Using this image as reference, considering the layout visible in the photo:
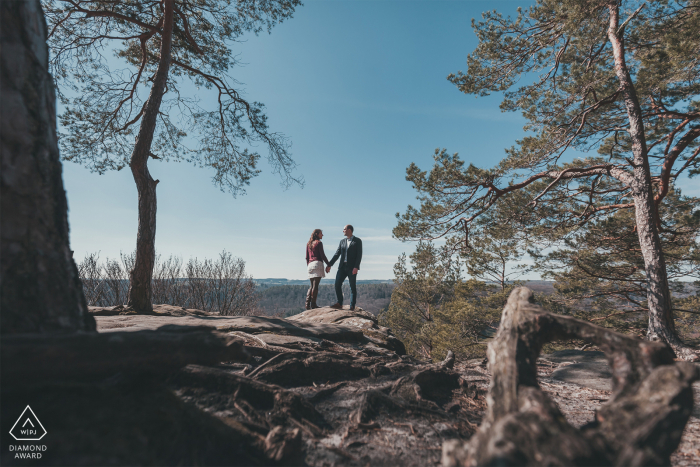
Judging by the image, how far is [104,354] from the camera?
3.99 feet

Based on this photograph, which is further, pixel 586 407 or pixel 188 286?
pixel 188 286

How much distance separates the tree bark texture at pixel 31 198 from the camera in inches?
51.1

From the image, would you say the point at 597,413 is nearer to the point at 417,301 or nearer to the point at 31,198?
the point at 31,198

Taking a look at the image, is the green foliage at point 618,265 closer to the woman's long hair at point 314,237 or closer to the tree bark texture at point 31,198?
the woman's long hair at point 314,237

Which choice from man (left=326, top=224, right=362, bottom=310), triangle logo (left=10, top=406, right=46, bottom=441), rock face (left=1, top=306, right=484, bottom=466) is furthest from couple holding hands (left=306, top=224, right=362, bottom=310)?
triangle logo (left=10, top=406, right=46, bottom=441)

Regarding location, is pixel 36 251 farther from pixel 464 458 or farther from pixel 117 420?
pixel 464 458

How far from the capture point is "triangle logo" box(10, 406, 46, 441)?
1.02 m

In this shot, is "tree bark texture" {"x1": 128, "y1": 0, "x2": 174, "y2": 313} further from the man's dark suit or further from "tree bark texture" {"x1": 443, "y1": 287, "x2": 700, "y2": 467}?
"tree bark texture" {"x1": 443, "y1": 287, "x2": 700, "y2": 467}

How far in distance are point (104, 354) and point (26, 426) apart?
298 millimetres

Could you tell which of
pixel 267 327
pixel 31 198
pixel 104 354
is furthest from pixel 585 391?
pixel 31 198

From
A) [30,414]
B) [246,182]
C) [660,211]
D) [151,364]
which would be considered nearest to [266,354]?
[151,364]

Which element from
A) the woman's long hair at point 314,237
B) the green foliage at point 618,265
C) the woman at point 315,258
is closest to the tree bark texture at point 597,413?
the woman at point 315,258

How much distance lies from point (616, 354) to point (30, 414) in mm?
2372

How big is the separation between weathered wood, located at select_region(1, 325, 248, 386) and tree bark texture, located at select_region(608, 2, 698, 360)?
26.3 feet
